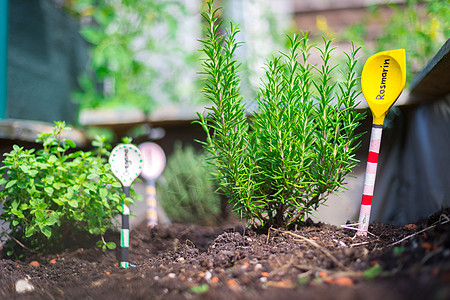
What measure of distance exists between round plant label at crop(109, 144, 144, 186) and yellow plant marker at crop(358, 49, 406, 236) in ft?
2.92

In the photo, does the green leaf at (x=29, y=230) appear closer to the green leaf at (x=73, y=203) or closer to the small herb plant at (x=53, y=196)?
the small herb plant at (x=53, y=196)

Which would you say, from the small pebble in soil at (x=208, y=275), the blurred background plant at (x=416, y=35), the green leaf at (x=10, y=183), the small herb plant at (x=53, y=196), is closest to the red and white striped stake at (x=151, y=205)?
the small herb plant at (x=53, y=196)

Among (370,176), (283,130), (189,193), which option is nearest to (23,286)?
(283,130)

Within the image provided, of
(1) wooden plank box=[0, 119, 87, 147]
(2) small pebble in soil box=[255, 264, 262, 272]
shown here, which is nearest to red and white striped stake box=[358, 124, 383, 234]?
(2) small pebble in soil box=[255, 264, 262, 272]

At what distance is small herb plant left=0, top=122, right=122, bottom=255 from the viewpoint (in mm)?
1430

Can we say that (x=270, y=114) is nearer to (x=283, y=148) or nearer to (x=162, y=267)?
(x=283, y=148)

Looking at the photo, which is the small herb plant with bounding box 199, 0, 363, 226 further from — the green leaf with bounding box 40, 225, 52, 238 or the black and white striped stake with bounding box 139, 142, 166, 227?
the black and white striped stake with bounding box 139, 142, 166, 227

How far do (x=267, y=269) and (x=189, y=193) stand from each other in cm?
127

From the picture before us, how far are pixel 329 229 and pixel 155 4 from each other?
3.15 metres

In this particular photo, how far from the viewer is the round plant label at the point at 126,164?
1.46 m

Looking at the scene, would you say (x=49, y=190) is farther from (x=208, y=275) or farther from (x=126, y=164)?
(x=208, y=275)

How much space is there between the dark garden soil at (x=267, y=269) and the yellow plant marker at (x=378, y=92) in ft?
0.47

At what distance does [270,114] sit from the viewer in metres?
1.29

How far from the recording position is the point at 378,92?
1307 mm
